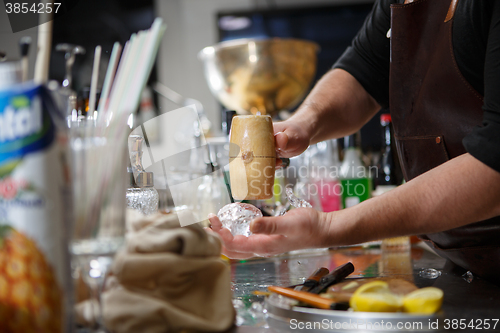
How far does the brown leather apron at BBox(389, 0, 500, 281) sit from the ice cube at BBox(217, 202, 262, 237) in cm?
41

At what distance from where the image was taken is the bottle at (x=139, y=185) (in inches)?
36.6

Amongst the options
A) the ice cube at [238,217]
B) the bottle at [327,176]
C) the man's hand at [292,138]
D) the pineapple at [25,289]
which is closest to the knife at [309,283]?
the ice cube at [238,217]

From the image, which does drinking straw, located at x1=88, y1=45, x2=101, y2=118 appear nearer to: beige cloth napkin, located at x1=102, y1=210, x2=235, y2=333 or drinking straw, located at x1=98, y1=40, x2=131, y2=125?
drinking straw, located at x1=98, y1=40, x2=131, y2=125

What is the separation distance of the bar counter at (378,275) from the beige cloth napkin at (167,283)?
2.9 inches

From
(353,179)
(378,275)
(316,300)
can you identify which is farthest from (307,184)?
(316,300)

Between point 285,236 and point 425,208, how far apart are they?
233 millimetres

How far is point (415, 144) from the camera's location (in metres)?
1.02

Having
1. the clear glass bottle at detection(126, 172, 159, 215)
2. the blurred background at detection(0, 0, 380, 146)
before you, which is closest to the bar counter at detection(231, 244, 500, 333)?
the clear glass bottle at detection(126, 172, 159, 215)

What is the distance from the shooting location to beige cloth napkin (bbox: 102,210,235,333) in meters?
0.49

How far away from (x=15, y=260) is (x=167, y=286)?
0.16 metres

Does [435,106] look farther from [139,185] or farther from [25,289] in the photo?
[25,289]

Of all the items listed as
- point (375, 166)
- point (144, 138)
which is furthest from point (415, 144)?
point (375, 166)

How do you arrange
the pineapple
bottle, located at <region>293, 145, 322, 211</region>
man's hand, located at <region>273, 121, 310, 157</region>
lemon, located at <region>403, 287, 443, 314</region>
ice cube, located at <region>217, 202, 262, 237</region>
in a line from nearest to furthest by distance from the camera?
the pineapple, lemon, located at <region>403, 287, 443, 314</region>, ice cube, located at <region>217, 202, 262, 237</region>, man's hand, located at <region>273, 121, 310, 157</region>, bottle, located at <region>293, 145, 322, 211</region>

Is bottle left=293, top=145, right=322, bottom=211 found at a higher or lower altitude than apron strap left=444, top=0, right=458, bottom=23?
lower
